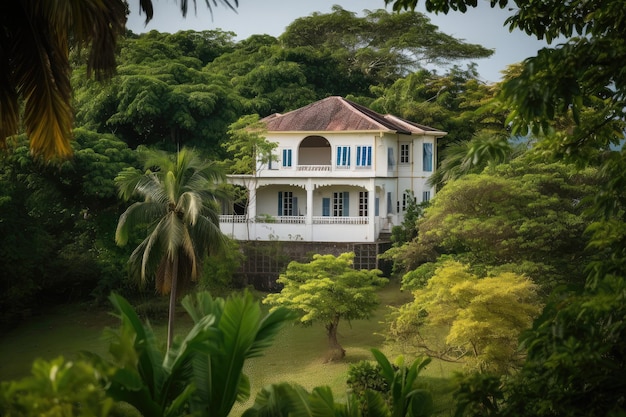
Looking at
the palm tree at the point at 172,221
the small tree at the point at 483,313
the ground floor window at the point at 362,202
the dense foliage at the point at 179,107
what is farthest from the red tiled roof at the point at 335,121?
the small tree at the point at 483,313

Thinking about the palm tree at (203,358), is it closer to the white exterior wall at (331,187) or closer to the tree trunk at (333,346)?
the tree trunk at (333,346)

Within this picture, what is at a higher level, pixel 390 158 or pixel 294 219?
pixel 390 158

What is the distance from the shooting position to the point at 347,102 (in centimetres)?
3019

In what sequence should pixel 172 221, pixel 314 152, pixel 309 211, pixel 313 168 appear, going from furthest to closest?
1. pixel 314 152
2. pixel 313 168
3. pixel 309 211
4. pixel 172 221

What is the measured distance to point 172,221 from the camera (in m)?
19.1

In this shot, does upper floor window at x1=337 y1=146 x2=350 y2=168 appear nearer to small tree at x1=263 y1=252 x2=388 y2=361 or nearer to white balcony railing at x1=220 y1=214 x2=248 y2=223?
white balcony railing at x1=220 y1=214 x2=248 y2=223

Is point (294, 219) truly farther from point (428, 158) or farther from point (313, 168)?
point (428, 158)

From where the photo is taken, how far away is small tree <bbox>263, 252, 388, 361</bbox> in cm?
2059

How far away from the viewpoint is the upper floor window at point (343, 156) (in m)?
28.5

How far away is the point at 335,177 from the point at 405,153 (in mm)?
3407

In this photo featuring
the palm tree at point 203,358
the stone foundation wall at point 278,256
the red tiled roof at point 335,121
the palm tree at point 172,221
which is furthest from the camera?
the red tiled roof at point 335,121

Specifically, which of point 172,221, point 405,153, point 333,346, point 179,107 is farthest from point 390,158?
point 172,221

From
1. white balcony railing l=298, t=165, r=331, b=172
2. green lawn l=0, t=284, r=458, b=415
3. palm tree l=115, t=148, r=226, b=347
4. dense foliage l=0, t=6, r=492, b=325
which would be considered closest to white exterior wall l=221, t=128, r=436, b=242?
white balcony railing l=298, t=165, r=331, b=172

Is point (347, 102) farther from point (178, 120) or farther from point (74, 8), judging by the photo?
point (74, 8)
